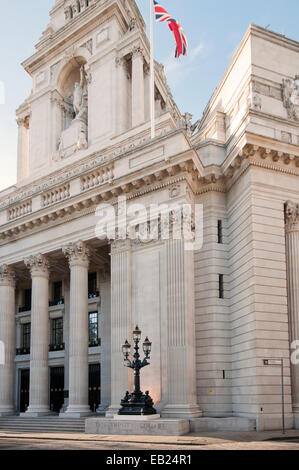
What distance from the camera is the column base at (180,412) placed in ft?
83.8

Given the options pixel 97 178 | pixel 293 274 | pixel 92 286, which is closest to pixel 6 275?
pixel 92 286

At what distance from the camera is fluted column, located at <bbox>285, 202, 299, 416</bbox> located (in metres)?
25.8

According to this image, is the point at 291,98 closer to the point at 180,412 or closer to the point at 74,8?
the point at 180,412

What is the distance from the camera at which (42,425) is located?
1224 inches

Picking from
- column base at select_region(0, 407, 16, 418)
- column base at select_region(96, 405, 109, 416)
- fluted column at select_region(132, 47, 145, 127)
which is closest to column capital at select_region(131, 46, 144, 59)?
fluted column at select_region(132, 47, 145, 127)

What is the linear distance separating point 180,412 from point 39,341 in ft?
41.7

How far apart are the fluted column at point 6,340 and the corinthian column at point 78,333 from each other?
7027mm

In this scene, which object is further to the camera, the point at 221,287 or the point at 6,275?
the point at 6,275

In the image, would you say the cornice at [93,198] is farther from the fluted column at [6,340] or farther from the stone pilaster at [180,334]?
the stone pilaster at [180,334]

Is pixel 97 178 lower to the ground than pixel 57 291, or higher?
higher

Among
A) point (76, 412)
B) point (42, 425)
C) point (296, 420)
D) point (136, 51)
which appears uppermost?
point (136, 51)

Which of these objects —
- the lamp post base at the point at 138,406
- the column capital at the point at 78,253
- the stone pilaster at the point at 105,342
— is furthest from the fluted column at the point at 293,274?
the stone pilaster at the point at 105,342

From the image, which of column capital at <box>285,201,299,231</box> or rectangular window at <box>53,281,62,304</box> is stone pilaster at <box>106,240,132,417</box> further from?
rectangular window at <box>53,281,62,304</box>

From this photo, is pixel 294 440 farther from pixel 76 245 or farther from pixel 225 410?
pixel 76 245
